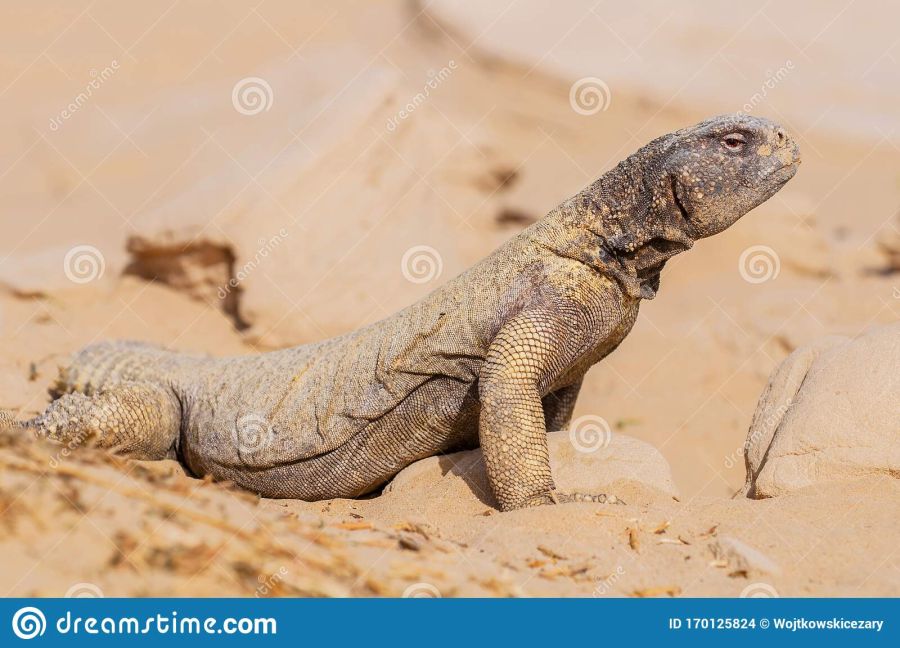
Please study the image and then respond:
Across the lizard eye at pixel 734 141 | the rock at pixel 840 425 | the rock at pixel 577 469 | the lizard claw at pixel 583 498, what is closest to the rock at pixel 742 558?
the lizard claw at pixel 583 498

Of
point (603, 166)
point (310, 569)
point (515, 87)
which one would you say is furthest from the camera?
point (515, 87)

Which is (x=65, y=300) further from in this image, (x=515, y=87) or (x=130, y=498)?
(x=515, y=87)

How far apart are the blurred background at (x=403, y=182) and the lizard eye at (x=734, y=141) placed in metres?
4.54

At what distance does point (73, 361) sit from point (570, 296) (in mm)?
5836

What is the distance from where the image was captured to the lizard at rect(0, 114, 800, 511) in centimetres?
732

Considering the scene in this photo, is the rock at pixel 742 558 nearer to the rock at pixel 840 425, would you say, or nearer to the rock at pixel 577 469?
the rock at pixel 840 425

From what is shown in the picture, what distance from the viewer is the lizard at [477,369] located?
732cm

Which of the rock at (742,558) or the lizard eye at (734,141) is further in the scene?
the lizard eye at (734,141)

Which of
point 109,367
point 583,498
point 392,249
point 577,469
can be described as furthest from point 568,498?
point 392,249

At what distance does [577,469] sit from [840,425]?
2050 millimetres

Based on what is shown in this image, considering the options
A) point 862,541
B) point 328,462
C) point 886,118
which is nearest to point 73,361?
point 328,462

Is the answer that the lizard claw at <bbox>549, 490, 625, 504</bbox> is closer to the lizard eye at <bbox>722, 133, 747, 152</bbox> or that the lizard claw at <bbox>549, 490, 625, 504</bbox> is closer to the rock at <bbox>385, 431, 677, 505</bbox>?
the rock at <bbox>385, 431, 677, 505</bbox>

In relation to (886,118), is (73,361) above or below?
below

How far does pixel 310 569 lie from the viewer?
5273 mm
